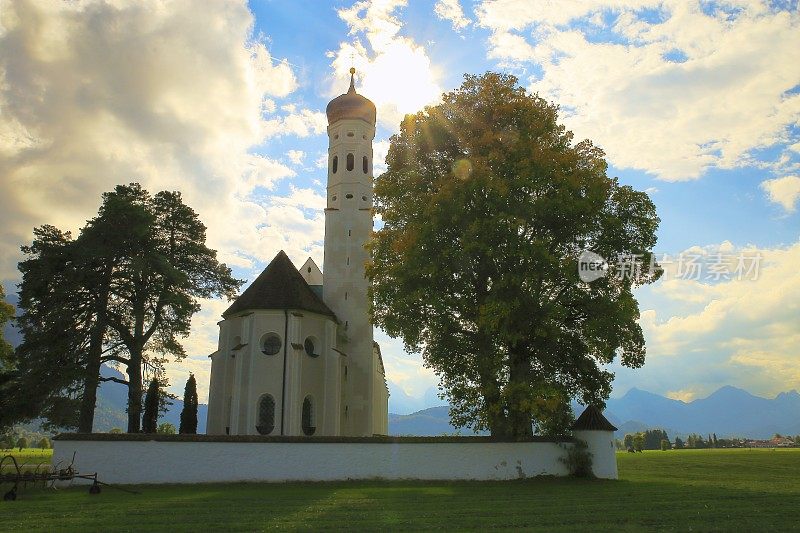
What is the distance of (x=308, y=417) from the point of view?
1362 inches

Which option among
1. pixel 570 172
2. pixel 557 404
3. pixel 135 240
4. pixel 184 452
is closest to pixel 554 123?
pixel 570 172

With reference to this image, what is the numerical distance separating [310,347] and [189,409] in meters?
7.71

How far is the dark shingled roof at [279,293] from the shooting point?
116 ft

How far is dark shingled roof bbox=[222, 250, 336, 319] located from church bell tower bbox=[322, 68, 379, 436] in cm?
159

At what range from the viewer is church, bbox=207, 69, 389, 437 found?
1330 inches

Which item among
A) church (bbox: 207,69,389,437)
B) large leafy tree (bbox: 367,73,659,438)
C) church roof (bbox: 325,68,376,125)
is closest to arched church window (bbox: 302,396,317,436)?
church (bbox: 207,69,389,437)

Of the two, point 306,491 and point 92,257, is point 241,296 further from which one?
point 306,491

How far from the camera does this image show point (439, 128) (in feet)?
87.7

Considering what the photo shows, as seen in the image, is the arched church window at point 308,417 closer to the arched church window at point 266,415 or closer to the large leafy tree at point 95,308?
the arched church window at point 266,415

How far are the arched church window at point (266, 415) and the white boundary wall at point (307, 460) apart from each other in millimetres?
10370

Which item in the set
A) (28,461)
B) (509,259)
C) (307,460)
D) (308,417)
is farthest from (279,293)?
(28,461)

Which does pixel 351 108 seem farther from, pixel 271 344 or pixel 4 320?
pixel 4 320

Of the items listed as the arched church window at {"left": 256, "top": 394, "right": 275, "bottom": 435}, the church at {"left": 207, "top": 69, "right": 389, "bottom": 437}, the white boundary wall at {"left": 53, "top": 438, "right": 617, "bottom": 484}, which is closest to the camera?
the white boundary wall at {"left": 53, "top": 438, "right": 617, "bottom": 484}

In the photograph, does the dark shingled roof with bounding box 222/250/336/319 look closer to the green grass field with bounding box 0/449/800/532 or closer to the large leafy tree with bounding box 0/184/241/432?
the large leafy tree with bounding box 0/184/241/432
